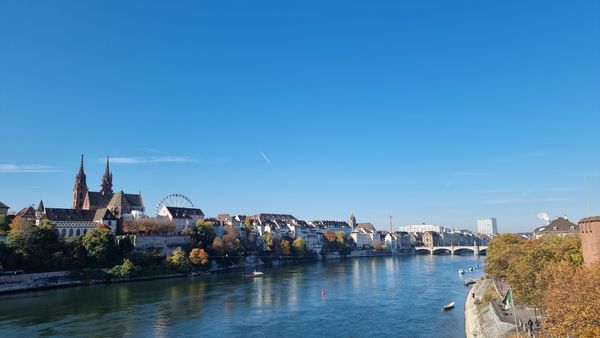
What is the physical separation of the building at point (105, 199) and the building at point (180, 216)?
618cm

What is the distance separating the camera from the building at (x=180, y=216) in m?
110

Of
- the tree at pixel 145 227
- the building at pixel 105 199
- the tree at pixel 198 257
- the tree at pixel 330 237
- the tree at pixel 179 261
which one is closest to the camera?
the tree at pixel 179 261

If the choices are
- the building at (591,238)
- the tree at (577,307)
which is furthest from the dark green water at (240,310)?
the tree at (577,307)

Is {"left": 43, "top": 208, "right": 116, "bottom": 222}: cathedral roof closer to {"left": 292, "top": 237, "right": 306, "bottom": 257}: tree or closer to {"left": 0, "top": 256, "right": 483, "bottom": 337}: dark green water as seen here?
{"left": 0, "top": 256, "right": 483, "bottom": 337}: dark green water

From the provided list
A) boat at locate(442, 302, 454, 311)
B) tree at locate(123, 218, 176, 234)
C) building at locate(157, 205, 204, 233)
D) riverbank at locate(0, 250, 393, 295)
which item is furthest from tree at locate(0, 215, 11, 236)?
boat at locate(442, 302, 454, 311)

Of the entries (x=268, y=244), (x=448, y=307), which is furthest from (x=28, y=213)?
(x=448, y=307)

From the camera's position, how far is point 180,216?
113562 mm

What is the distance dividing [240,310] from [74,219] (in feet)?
202

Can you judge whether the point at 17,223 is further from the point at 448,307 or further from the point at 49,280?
the point at 448,307

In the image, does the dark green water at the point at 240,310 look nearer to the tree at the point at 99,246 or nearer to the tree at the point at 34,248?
the tree at the point at 34,248

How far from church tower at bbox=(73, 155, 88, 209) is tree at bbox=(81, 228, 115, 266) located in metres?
35.2

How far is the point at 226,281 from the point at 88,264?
76.0 ft

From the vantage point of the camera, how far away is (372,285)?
65.8 metres

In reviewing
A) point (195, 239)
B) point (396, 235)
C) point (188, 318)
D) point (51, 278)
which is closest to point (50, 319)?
point (188, 318)
